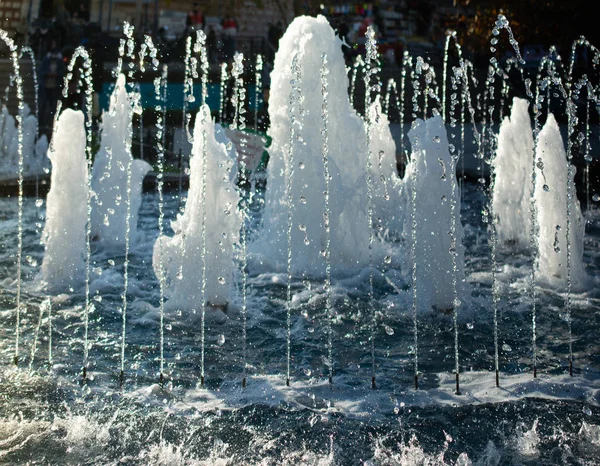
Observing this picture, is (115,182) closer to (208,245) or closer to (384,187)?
(208,245)

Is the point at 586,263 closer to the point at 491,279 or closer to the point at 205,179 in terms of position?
the point at 491,279

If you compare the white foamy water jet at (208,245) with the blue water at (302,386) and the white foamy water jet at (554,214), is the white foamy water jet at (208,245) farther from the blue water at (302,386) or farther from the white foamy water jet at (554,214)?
the white foamy water jet at (554,214)

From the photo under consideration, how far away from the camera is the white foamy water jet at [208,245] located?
7324 millimetres

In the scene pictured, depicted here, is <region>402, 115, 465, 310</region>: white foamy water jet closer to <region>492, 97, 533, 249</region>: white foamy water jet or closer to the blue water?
the blue water

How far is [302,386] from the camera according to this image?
220 inches

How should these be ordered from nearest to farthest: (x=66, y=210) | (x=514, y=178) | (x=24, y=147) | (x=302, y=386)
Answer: (x=302, y=386) → (x=66, y=210) → (x=514, y=178) → (x=24, y=147)

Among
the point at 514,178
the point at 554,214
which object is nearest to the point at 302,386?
Answer: the point at 554,214

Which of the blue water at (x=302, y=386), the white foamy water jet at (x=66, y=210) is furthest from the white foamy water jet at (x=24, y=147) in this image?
the blue water at (x=302, y=386)

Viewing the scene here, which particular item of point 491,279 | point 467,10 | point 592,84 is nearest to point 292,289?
point 491,279

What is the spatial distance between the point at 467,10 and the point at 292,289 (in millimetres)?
17973

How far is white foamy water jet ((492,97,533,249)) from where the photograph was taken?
10812 millimetres

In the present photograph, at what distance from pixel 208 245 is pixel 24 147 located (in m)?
11.2

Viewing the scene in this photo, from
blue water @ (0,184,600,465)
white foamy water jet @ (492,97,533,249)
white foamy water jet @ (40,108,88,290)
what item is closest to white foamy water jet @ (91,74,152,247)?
white foamy water jet @ (40,108,88,290)

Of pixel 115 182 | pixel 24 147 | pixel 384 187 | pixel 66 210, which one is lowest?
pixel 66 210
